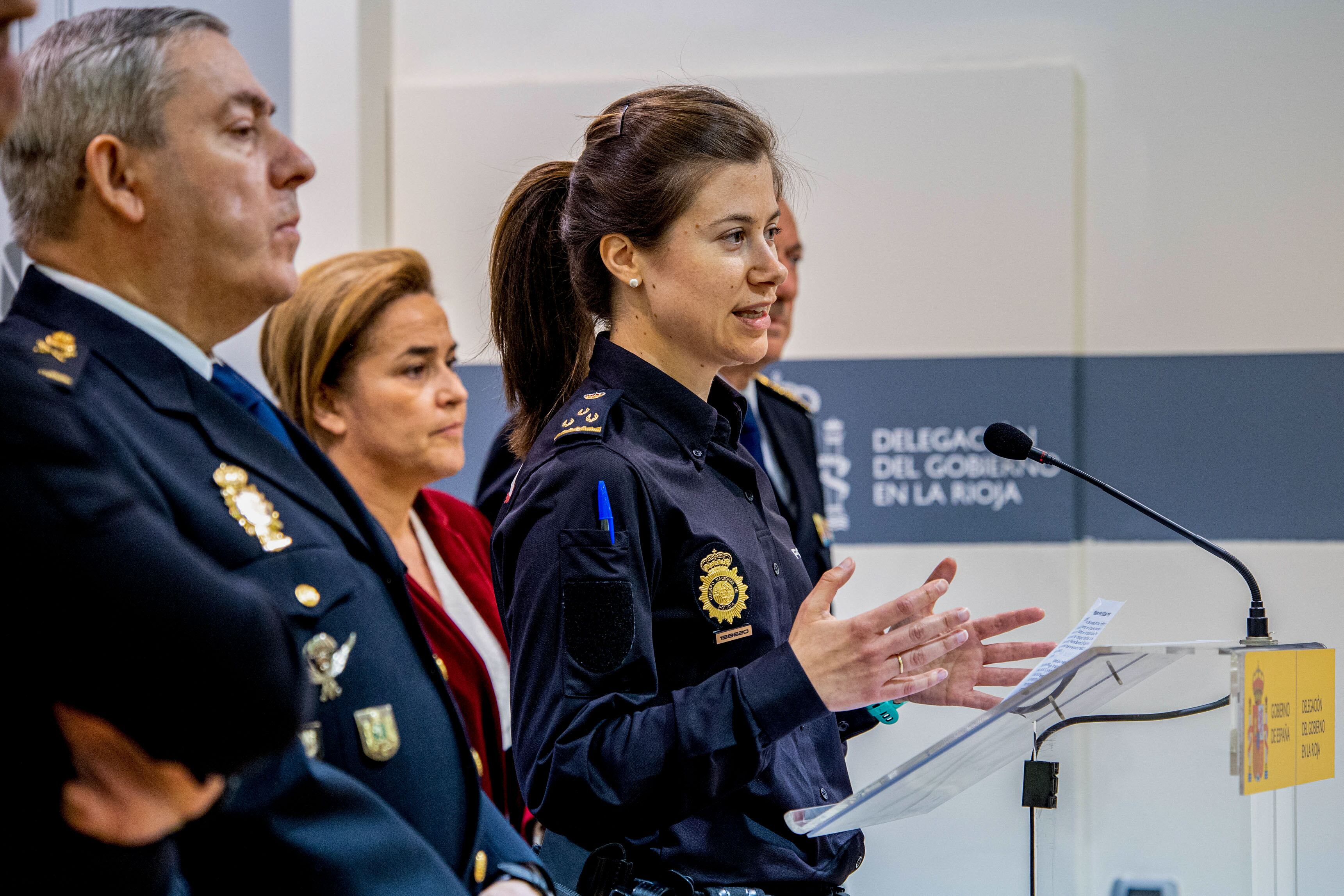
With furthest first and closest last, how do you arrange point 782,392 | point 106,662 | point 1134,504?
point 782,392 → point 1134,504 → point 106,662

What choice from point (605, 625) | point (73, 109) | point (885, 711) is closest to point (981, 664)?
point (885, 711)

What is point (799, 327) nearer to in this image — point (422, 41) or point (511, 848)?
point (422, 41)

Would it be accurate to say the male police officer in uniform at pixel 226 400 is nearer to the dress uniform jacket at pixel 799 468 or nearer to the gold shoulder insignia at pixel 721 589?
the gold shoulder insignia at pixel 721 589

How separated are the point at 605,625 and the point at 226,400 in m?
0.46

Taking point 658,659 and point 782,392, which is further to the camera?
point 782,392

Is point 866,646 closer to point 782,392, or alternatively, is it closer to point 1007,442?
point 1007,442

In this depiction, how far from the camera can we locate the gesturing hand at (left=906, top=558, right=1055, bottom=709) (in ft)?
5.18

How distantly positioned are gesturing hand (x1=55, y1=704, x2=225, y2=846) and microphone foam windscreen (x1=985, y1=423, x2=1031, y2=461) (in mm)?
1204

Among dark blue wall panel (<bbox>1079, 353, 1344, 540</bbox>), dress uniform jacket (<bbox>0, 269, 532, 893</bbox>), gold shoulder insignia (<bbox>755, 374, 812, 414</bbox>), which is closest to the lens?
dress uniform jacket (<bbox>0, 269, 532, 893</bbox>)

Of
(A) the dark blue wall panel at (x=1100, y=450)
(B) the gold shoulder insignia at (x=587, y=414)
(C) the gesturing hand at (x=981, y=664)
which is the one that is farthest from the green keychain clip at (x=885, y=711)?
(A) the dark blue wall panel at (x=1100, y=450)

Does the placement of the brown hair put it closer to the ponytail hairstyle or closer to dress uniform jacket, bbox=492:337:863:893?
the ponytail hairstyle

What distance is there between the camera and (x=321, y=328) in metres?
2.45

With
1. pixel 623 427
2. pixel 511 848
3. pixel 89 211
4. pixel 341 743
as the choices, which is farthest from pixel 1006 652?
pixel 89 211

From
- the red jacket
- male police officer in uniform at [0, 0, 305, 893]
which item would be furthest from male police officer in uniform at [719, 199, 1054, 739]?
male police officer in uniform at [0, 0, 305, 893]
